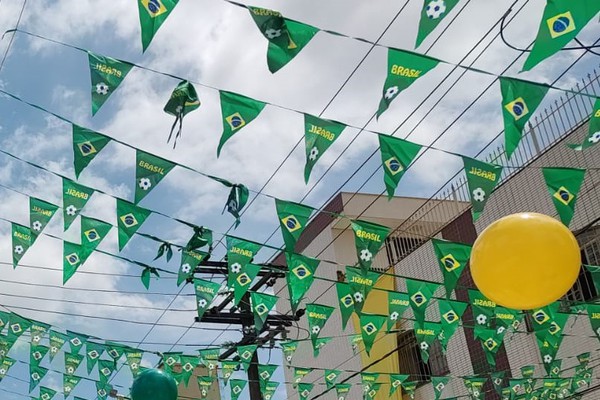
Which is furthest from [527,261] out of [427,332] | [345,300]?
[427,332]

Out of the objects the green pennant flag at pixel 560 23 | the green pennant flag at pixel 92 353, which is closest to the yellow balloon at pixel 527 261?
the green pennant flag at pixel 560 23

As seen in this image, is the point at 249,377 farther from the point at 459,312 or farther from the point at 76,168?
the point at 76,168

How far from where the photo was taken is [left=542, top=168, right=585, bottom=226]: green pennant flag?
860cm

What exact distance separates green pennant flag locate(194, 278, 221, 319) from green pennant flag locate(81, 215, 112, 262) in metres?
2.30

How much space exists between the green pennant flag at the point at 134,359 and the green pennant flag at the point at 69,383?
4.52 feet

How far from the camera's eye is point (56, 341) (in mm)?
13781

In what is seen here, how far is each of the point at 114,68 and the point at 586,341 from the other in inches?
415

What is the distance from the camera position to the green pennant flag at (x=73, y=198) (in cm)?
953

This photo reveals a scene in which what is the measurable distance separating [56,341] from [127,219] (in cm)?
510

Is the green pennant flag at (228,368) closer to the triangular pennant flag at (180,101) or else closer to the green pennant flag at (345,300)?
the green pennant flag at (345,300)

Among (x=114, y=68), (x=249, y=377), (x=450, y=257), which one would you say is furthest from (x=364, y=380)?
(x=114, y=68)

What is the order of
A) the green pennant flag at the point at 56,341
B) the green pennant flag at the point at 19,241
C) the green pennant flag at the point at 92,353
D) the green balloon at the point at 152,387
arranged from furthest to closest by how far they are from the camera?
1. the green pennant flag at the point at 92,353
2. the green pennant flag at the point at 56,341
3. the green pennant flag at the point at 19,241
4. the green balloon at the point at 152,387

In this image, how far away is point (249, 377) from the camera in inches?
602

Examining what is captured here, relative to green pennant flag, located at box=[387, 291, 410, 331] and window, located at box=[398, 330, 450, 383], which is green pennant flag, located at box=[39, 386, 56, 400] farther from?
green pennant flag, located at box=[387, 291, 410, 331]
